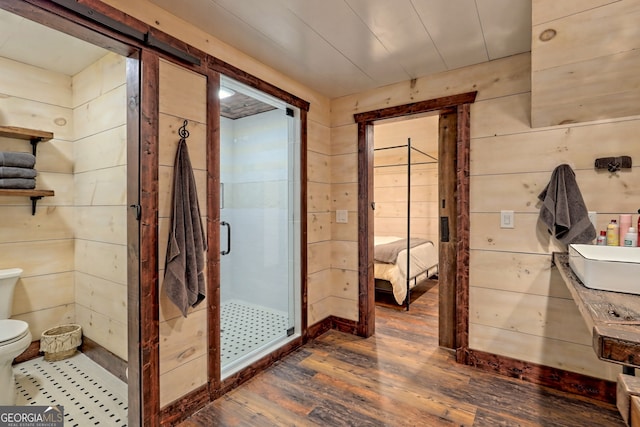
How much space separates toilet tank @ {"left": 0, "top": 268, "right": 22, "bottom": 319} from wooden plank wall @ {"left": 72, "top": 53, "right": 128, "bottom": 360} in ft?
1.34

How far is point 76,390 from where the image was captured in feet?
6.88

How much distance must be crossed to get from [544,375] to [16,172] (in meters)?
4.14

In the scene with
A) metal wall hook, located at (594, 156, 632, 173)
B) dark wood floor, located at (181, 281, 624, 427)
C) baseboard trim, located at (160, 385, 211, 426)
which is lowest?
dark wood floor, located at (181, 281, 624, 427)

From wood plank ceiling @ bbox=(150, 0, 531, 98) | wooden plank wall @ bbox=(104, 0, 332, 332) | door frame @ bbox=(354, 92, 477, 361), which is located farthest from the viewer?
wooden plank wall @ bbox=(104, 0, 332, 332)

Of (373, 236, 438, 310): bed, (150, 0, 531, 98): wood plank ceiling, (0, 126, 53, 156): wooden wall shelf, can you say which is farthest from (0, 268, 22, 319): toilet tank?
(373, 236, 438, 310): bed

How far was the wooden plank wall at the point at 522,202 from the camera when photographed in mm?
1940

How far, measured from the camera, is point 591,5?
142 cm

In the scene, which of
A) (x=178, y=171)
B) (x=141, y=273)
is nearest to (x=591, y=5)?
(x=178, y=171)

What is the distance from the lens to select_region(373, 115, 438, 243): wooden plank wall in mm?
4973

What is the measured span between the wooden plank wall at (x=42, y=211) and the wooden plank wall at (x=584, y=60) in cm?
352

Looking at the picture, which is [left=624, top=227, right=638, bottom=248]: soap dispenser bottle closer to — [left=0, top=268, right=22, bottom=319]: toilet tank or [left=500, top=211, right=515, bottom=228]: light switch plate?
[left=500, top=211, right=515, bottom=228]: light switch plate

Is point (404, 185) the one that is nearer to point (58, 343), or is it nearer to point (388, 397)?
point (388, 397)

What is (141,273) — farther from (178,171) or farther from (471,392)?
(471,392)

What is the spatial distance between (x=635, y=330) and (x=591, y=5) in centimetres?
148
